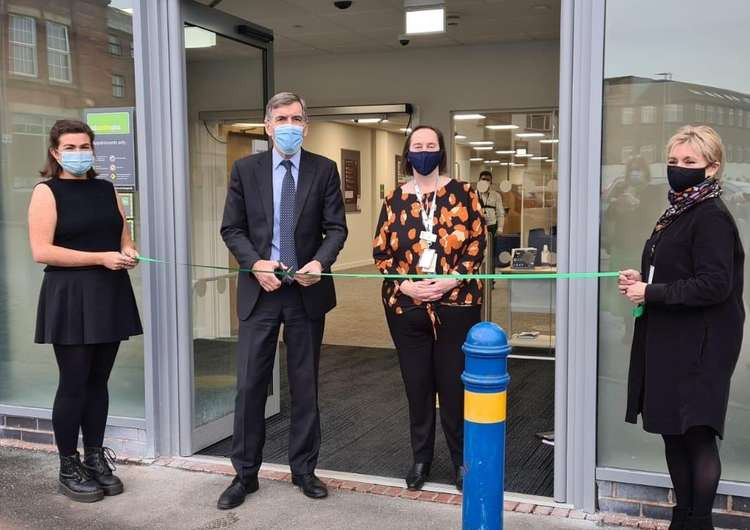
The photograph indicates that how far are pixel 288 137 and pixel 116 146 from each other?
4.07ft

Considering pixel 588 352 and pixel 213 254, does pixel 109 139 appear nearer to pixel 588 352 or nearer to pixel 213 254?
pixel 213 254

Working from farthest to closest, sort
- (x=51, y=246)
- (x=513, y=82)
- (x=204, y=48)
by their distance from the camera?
(x=513, y=82), (x=204, y=48), (x=51, y=246)

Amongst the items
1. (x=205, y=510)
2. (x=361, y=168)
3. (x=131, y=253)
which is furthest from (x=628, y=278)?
(x=361, y=168)

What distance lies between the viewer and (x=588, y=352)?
11.7 ft

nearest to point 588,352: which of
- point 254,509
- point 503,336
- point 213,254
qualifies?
point 503,336

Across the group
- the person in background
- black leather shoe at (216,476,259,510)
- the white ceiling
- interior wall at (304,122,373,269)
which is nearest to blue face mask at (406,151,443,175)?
black leather shoe at (216,476,259,510)

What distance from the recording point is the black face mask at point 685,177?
2.79 m

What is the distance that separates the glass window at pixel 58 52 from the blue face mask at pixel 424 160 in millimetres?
2203

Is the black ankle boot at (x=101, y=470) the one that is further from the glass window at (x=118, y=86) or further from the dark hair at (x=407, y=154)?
the dark hair at (x=407, y=154)

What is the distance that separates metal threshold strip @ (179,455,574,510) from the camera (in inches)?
148

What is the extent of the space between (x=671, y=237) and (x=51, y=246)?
107 inches

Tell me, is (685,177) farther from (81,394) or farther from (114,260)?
(81,394)

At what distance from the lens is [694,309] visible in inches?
111

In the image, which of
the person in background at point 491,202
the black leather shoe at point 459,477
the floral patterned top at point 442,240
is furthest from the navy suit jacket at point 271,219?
the person in background at point 491,202
